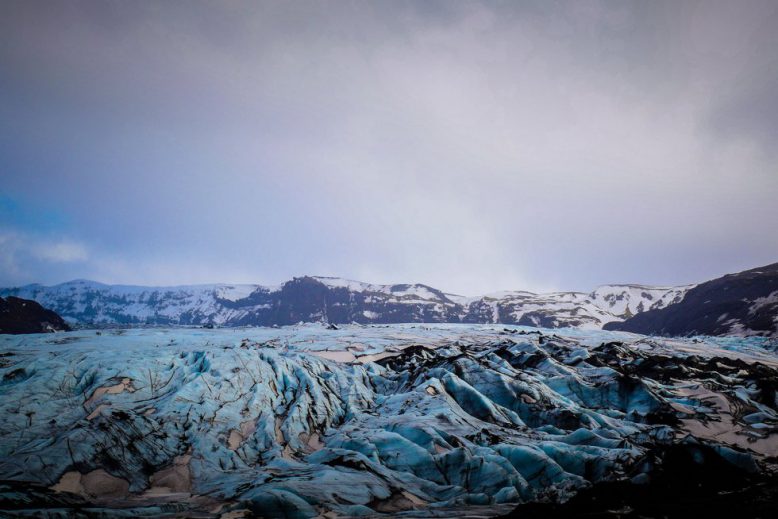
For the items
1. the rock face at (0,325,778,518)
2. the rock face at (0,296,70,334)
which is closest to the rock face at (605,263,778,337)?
the rock face at (0,325,778,518)

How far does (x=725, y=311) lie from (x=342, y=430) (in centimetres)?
12349

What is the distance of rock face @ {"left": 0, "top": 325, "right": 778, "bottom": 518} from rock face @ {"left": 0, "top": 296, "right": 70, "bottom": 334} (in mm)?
95495

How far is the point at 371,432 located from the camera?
1655 cm

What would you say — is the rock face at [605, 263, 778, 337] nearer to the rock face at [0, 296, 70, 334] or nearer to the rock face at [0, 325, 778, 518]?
the rock face at [0, 325, 778, 518]

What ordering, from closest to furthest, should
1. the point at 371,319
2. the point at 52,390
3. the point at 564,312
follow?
1. the point at 52,390
2. the point at 564,312
3. the point at 371,319

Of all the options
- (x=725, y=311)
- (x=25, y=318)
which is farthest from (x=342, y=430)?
(x=725, y=311)

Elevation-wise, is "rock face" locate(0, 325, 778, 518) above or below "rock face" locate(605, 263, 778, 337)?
below

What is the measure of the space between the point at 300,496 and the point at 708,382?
100ft

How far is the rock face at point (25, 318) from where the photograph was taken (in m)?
88.8

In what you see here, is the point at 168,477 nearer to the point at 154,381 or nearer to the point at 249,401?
the point at 249,401

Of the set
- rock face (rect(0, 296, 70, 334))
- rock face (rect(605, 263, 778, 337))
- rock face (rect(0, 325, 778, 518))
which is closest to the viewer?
rock face (rect(0, 325, 778, 518))

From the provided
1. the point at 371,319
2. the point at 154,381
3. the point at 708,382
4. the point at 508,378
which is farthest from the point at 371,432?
the point at 371,319

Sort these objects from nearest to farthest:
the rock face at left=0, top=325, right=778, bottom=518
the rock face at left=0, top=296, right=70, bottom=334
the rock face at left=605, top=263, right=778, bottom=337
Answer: the rock face at left=0, top=325, right=778, bottom=518, the rock face at left=605, top=263, right=778, bottom=337, the rock face at left=0, top=296, right=70, bottom=334

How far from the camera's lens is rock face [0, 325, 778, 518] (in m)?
11.8
